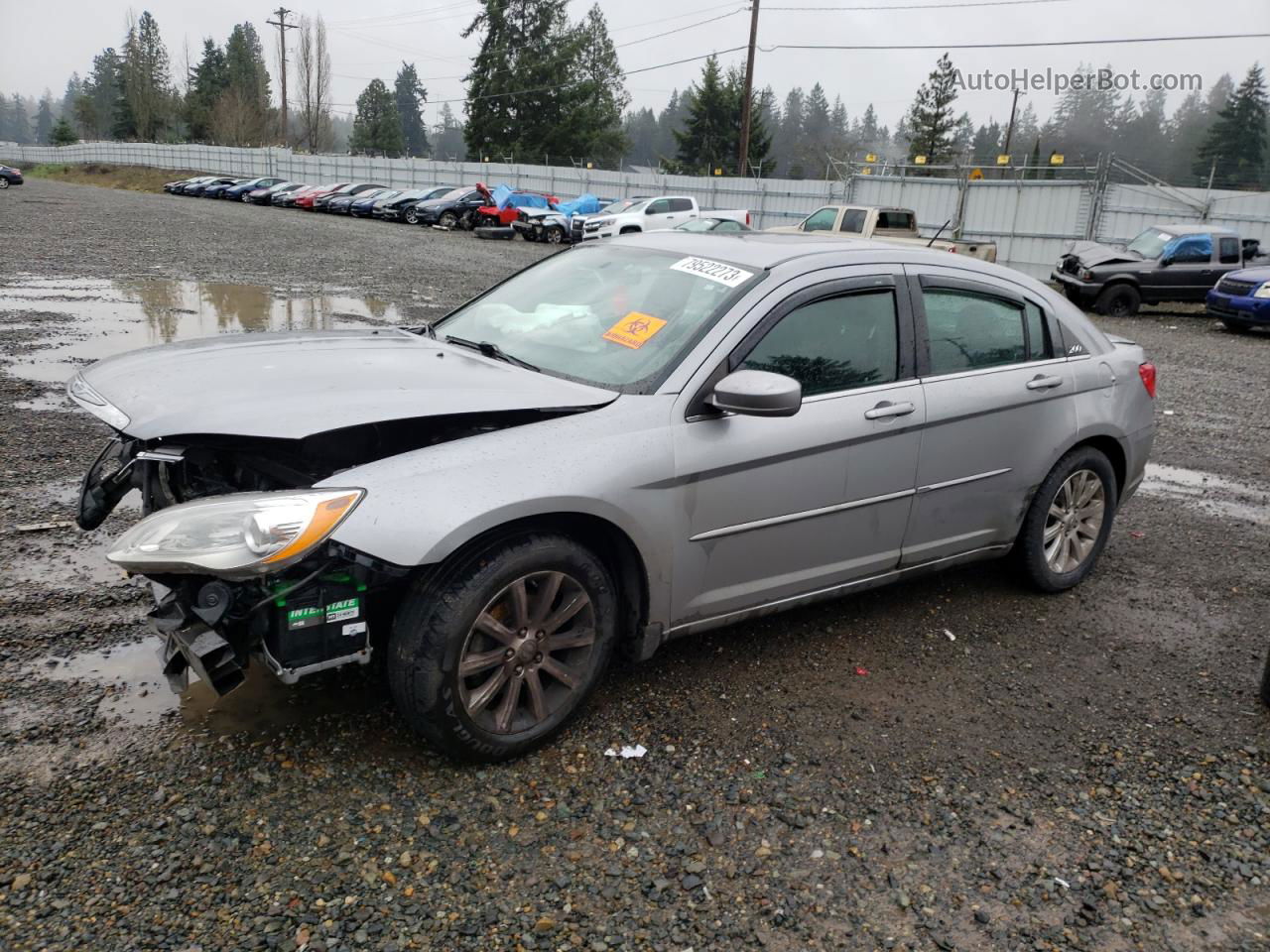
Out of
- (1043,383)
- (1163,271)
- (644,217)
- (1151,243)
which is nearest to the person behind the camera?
(1043,383)

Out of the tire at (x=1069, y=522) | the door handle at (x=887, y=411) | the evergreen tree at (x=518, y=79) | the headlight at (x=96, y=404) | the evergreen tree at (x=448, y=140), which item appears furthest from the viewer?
the evergreen tree at (x=448, y=140)

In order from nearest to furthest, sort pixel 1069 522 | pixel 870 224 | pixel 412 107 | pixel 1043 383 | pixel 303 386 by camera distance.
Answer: pixel 303 386, pixel 1043 383, pixel 1069 522, pixel 870 224, pixel 412 107

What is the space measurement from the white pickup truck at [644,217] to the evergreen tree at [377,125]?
7050cm

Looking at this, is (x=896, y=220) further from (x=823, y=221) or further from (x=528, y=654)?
(x=528, y=654)

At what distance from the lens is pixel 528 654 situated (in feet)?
10.4

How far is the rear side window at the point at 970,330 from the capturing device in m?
4.25

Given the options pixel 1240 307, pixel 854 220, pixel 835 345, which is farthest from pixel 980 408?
pixel 854 220

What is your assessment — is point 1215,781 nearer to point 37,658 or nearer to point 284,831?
point 284,831

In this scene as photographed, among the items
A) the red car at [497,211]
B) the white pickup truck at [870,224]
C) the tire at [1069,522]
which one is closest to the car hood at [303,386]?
the tire at [1069,522]

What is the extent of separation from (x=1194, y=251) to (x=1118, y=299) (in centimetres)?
157

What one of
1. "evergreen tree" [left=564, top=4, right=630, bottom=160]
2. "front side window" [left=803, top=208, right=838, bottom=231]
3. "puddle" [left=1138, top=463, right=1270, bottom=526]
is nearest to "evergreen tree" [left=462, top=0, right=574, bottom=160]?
"evergreen tree" [left=564, top=4, right=630, bottom=160]

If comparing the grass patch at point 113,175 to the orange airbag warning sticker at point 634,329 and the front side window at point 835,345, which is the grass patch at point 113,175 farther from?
the front side window at point 835,345

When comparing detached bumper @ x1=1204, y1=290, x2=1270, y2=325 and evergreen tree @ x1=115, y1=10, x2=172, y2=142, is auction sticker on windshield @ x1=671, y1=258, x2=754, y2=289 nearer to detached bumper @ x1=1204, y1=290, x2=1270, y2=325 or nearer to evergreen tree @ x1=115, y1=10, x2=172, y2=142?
detached bumper @ x1=1204, y1=290, x2=1270, y2=325

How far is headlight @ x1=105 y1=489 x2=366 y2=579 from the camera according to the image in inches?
108
